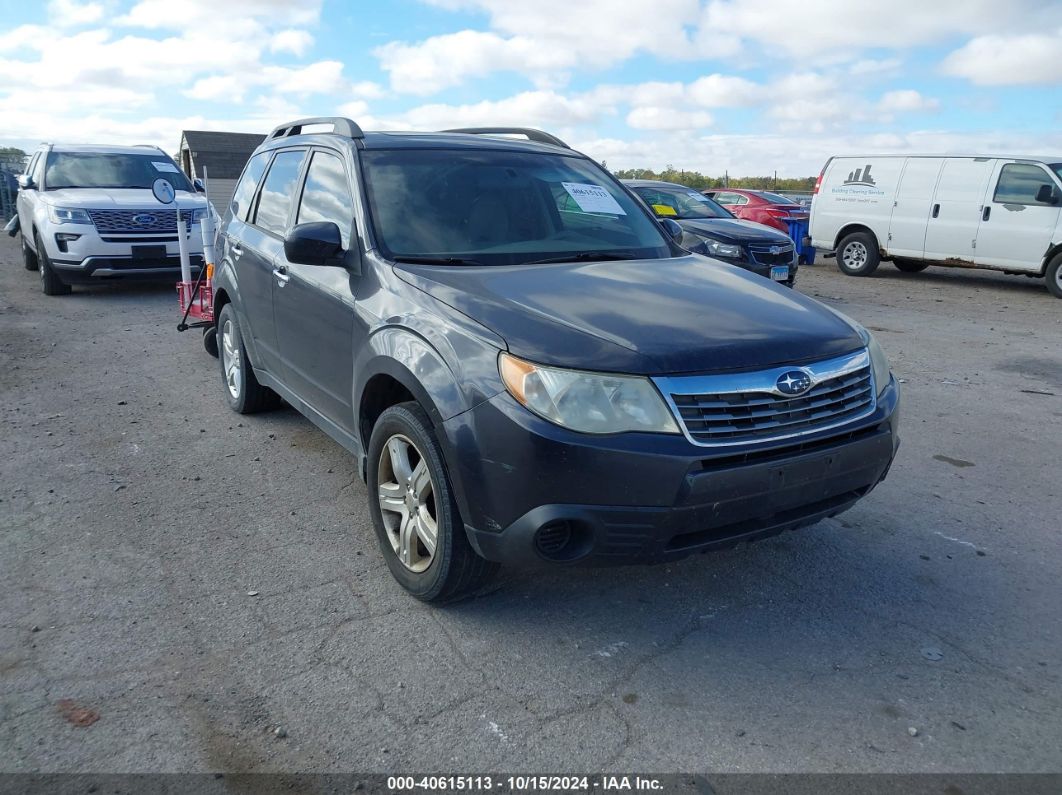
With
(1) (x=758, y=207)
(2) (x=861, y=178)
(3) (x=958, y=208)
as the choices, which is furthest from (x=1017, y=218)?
(1) (x=758, y=207)

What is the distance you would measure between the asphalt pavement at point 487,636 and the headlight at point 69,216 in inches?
237

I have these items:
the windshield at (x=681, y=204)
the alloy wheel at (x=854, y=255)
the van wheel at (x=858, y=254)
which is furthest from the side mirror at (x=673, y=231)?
the alloy wheel at (x=854, y=255)

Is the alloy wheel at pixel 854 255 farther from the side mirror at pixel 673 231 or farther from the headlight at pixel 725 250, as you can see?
the side mirror at pixel 673 231

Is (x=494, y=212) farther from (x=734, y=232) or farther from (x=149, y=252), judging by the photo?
(x=149, y=252)

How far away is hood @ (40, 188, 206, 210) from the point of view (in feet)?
35.1

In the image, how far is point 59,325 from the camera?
9.34m

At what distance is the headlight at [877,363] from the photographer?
3418mm

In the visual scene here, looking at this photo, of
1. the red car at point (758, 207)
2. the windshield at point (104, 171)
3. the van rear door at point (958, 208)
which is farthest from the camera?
the red car at point (758, 207)

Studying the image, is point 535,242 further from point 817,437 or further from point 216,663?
point 216,663

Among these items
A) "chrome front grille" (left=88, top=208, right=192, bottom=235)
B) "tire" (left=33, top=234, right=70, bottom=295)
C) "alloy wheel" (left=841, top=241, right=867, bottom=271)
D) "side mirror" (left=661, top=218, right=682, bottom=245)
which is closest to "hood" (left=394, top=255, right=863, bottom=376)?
"side mirror" (left=661, top=218, right=682, bottom=245)

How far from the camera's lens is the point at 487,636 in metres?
3.25

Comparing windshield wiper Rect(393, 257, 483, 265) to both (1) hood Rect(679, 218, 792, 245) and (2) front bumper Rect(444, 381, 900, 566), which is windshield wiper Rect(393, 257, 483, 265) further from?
(1) hood Rect(679, 218, 792, 245)

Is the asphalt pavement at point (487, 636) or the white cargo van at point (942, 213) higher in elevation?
the white cargo van at point (942, 213)

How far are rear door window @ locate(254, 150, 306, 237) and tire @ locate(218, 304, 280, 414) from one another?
76cm
